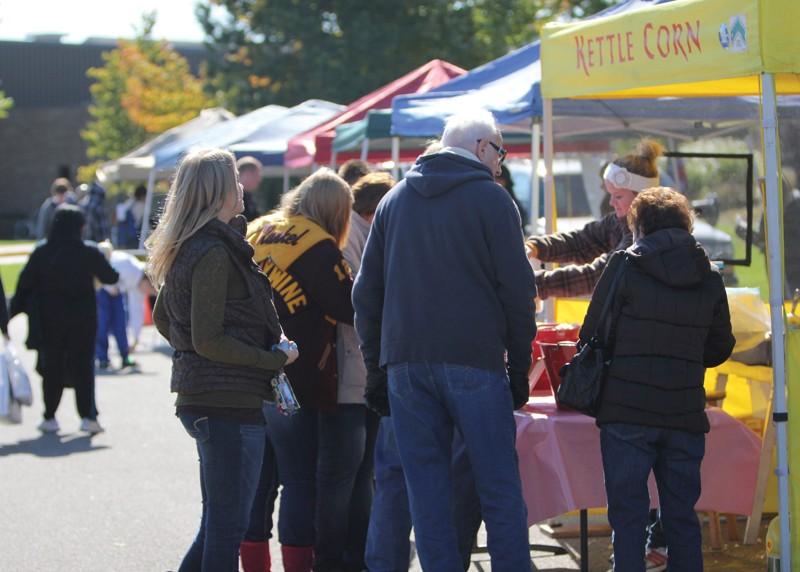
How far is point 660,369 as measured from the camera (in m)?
4.88

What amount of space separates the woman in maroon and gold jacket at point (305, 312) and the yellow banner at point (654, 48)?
55.1 inches

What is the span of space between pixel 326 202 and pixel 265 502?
137 cm

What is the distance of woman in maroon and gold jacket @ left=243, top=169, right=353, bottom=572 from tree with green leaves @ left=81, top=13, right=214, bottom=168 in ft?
129

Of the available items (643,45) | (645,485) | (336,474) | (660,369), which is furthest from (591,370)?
(643,45)

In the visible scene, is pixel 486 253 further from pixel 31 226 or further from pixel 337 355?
pixel 31 226

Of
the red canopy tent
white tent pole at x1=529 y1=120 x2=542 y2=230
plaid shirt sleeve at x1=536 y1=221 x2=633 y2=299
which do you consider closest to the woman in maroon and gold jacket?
plaid shirt sleeve at x1=536 y1=221 x2=633 y2=299

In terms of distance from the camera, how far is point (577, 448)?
5.57 metres

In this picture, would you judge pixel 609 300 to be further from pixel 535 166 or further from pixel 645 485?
pixel 535 166

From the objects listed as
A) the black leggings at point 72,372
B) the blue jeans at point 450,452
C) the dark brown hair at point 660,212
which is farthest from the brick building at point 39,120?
the blue jeans at point 450,452

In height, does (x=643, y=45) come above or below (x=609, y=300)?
above

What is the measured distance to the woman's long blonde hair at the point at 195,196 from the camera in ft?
15.4

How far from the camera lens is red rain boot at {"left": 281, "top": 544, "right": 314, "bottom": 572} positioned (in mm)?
5797

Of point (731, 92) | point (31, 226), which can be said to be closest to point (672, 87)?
point (731, 92)

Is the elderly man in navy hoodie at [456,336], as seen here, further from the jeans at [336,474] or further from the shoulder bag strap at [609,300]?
the jeans at [336,474]
